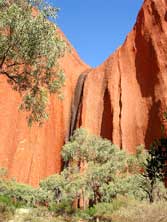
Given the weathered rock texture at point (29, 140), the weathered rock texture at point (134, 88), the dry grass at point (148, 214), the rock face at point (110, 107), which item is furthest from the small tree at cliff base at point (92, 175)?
the dry grass at point (148, 214)

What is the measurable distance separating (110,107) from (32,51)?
3425 centimetres

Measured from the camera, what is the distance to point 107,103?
5022 centimetres

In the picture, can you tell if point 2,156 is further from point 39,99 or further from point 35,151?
point 39,99

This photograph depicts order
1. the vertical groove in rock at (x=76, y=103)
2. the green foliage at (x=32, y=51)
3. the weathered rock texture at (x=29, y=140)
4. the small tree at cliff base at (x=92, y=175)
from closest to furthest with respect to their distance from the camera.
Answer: the green foliage at (x=32, y=51)
the small tree at cliff base at (x=92, y=175)
the weathered rock texture at (x=29, y=140)
the vertical groove in rock at (x=76, y=103)

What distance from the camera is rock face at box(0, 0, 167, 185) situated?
45.4 metres

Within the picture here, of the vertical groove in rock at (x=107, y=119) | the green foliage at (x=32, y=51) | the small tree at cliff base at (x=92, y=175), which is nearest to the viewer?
the green foliage at (x=32, y=51)

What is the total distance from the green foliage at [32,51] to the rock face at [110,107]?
27357 millimetres

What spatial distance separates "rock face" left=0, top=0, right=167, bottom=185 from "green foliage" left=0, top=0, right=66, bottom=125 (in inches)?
1077

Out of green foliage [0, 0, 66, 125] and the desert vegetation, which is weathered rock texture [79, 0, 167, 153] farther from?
green foliage [0, 0, 66, 125]

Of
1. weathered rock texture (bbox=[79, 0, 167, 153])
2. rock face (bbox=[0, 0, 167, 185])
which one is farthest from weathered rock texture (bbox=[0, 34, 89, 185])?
weathered rock texture (bbox=[79, 0, 167, 153])

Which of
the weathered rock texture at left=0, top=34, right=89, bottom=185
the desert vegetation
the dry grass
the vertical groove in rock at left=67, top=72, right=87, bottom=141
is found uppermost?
the vertical groove in rock at left=67, top=72, right=87, bottom=141

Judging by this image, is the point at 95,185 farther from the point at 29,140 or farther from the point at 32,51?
the point at 29,140

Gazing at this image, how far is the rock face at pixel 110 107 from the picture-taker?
45397 millimetres

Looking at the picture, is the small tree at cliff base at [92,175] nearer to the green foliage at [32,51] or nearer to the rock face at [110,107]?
the rock face at [110,107]
